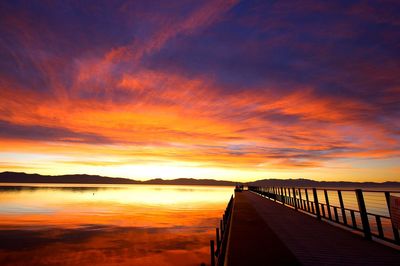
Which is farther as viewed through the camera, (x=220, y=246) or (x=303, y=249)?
(x=220, y=246)

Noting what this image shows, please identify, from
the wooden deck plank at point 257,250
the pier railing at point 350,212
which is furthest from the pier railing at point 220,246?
the pier railing at point 350,212

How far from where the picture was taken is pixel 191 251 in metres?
20.4

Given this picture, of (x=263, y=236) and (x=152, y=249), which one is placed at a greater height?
(x=263, y=236)

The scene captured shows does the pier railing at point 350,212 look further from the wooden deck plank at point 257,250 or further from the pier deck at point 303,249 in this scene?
the wooden deck plank at point 257,250

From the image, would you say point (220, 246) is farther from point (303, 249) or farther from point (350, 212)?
point (303, 249)

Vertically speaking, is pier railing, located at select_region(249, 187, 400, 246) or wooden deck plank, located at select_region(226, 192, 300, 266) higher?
pier railing, located at select_region(249, 187, 400, 246)

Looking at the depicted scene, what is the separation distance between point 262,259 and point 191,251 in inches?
616

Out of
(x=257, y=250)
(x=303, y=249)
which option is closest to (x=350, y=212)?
(x=303, y=249)

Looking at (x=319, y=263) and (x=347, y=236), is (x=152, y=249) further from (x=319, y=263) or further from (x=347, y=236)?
(x=319, y=263)

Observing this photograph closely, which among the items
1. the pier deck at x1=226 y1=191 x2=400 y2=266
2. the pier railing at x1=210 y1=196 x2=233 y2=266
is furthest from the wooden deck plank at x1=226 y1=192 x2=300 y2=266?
the pier railing at x1=210 y1=196 x2=233 y2=266

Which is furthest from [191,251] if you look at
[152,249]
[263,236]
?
[263,236]

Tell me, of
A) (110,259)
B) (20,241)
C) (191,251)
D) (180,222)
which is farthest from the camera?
(180,222)

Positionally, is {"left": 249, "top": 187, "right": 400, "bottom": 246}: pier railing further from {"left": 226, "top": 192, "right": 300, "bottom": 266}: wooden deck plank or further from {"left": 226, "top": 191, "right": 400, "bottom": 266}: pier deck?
{"left": 226, "top": 192, "right": 300, "bottom": 266}: wooden deck plank

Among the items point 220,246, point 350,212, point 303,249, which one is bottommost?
point 220,246
